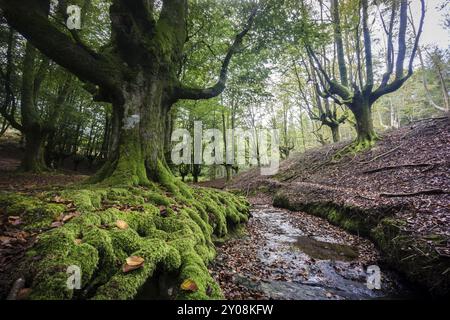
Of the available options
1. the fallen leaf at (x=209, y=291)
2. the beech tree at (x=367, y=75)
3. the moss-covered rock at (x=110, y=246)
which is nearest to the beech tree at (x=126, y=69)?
the moss-covered rock at (x=110, y=246)

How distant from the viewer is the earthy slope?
3879 mm

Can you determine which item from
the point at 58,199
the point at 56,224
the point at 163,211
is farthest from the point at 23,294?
the point at 163,211

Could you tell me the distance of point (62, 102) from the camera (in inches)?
617

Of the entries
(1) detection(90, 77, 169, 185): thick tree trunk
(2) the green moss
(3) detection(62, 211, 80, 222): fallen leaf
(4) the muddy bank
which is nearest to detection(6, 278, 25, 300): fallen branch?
(2) the green moss

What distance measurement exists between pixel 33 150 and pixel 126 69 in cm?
1195

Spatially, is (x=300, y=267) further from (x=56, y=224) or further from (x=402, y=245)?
(x=56, y=224)

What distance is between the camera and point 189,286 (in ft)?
7.94

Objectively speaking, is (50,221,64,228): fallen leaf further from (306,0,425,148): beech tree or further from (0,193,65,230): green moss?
(306,0,425,148): beech tree

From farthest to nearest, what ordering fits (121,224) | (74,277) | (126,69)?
(126,69), (121,224), (74,277)

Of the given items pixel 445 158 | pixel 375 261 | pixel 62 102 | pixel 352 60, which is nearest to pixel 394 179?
pixel 445 158

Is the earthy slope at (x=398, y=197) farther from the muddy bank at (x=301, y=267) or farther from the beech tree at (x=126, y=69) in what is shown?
the beech tree at (x=126, y=69)

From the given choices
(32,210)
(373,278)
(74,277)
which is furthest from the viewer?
(373,278)

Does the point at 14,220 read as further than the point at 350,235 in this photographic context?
No

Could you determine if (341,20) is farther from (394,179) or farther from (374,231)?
(374,231)
